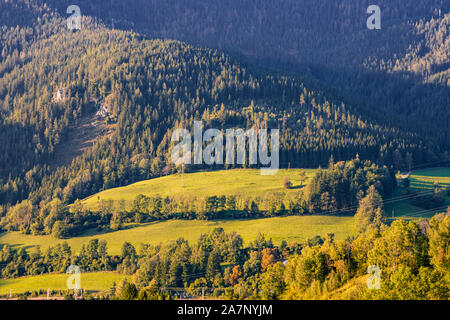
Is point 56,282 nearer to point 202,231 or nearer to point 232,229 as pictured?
point 202,231

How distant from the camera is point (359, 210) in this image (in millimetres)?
168125

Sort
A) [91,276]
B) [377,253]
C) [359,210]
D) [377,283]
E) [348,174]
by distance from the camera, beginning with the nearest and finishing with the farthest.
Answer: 1. [377,283]
2. [377,253]
3. [91,276]
4. [359,210]
5. [348,174]

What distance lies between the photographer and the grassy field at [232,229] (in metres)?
158

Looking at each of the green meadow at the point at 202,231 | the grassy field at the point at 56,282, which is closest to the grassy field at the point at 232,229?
the green meadow at the point at 202,231

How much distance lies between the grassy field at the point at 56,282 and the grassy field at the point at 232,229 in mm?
14901

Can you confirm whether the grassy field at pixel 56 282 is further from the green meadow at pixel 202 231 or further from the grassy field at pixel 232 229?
the grassy field at pixel 232 229

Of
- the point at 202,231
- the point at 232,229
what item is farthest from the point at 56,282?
the point at 232,229

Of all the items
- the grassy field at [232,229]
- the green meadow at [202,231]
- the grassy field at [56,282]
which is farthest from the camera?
the grassy field at [232,229]

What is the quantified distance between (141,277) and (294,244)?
1742 inches

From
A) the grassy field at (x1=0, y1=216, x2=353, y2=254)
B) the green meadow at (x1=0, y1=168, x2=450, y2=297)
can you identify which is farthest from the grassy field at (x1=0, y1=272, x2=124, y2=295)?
the grassy field at (x1=0, y1=216, x2=353, y2=254)

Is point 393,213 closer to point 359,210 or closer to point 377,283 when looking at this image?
point 359,210

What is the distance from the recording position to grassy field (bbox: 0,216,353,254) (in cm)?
15825

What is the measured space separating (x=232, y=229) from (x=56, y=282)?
56710mm
